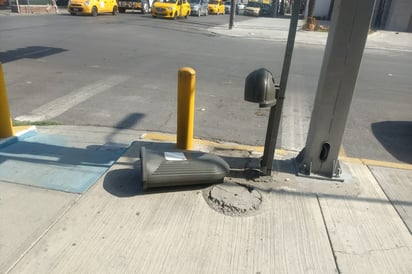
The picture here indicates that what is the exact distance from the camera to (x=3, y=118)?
3.82 m

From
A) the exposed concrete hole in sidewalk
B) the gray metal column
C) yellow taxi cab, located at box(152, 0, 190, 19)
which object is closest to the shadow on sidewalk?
the gray metal column

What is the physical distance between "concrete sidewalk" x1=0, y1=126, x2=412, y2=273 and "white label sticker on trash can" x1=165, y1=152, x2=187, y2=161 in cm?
30

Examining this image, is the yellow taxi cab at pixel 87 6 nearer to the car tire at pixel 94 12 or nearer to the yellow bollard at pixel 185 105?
the car tire at pixel 94 12

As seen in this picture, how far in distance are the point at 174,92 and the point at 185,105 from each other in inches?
116

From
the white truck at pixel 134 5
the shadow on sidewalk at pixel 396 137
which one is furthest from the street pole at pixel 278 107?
the white truck at pixel 134 5

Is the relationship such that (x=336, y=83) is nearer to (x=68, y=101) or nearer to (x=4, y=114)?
(x=4, y=114)

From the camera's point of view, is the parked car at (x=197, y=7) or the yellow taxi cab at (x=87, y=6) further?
the parked car at (x=197, y=7)

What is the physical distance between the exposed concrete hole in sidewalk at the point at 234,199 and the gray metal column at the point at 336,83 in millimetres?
736

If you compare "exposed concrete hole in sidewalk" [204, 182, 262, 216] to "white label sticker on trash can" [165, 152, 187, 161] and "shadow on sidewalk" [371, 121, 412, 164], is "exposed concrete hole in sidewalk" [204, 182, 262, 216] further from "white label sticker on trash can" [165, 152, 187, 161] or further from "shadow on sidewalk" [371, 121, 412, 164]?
"shadow on sidewalk" [371, 121, 412, 164]

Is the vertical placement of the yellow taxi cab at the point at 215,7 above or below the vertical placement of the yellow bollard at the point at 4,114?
above

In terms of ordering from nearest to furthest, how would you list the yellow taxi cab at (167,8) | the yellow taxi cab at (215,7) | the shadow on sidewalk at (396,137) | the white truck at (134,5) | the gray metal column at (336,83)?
1. the gray metal column at (336,83)
2. the shadow on sidewalk at (396,137)
3. the yellow taxi cab at (167,8)
4. the white truck at (134,5)
5. the yellow taxi cab at (215,7)

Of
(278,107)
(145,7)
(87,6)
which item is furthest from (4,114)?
(145,7)

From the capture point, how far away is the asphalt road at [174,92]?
4.94 meters

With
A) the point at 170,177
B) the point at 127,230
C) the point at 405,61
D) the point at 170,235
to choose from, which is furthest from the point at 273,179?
the point at 405,61
